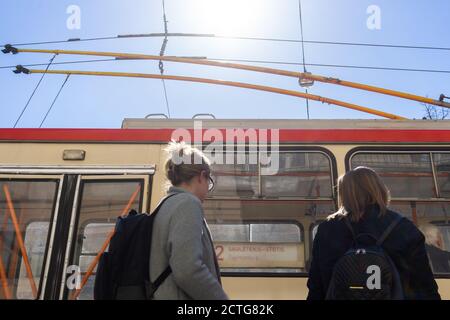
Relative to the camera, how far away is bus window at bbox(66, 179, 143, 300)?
4.00m

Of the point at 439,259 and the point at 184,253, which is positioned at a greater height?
the point at 439,259

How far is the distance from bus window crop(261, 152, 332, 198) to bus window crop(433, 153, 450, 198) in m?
1.06

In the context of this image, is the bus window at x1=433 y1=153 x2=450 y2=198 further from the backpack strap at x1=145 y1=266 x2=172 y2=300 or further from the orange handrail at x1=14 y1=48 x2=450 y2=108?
the backpack strap at x1=145 y1=266 x2=172 y2=300

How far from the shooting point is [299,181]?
4160 mm

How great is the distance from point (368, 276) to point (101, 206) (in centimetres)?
277

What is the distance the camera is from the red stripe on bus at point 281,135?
4246 millimetres

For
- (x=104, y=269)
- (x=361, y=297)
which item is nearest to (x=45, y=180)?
(x=104, y=269)

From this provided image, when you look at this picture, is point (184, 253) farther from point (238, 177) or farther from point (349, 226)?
point (238, 177)

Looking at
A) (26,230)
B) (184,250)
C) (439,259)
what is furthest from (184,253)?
(439,259)

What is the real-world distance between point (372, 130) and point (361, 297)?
257cm

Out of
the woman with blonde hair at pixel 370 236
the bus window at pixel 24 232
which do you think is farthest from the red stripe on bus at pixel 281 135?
the woman with blonde hair at pixel 370 236

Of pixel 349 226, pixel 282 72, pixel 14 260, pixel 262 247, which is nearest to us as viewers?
pixel 349 226

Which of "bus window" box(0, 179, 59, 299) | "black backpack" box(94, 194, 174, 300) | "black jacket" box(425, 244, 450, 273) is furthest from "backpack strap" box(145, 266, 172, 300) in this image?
"black jacket" box(425, 244, 450, 273)

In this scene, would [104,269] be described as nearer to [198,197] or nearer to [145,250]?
[145,250]
